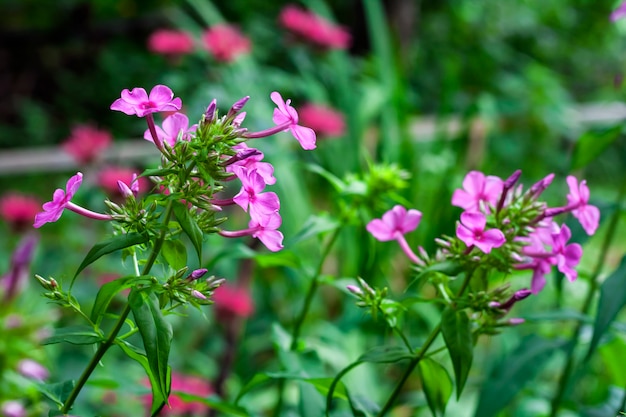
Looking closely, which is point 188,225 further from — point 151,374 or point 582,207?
point 582,207

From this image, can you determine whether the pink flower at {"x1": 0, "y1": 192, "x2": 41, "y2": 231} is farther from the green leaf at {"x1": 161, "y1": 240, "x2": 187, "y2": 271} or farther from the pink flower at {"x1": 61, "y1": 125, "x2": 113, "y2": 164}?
the green leaf at {"x1": 161, "y1": 240, "x2": 187, "y2": 271}

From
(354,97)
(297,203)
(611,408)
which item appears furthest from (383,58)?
(611,408)

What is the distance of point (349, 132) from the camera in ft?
6.56

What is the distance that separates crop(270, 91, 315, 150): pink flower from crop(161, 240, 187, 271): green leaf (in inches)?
4.0

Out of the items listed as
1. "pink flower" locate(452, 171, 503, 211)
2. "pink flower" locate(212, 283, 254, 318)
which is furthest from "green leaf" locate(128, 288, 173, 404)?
"pink flower" locate(212, 283, 254, 318)

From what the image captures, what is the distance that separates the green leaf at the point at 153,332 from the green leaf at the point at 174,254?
30 millimetres

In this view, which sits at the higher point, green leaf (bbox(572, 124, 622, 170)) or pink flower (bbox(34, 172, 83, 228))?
pink flower (bbox(34, 172, 83, 228))

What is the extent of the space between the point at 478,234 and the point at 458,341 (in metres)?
0.07

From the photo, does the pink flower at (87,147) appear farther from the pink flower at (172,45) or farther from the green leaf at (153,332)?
the green leaf at (153,332)

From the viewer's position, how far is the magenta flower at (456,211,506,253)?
0.53 m

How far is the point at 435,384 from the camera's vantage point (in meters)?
0.61

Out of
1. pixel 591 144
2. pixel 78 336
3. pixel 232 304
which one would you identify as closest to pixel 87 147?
pixel 232 304

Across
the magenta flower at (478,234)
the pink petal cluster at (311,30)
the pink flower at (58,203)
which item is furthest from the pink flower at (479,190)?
the pink petal cluster at (311,30)

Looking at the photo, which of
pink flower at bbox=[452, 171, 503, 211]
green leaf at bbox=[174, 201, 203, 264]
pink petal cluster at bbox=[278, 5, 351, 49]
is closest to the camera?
green leaf at bbox=[174, 201, 203, 264]
